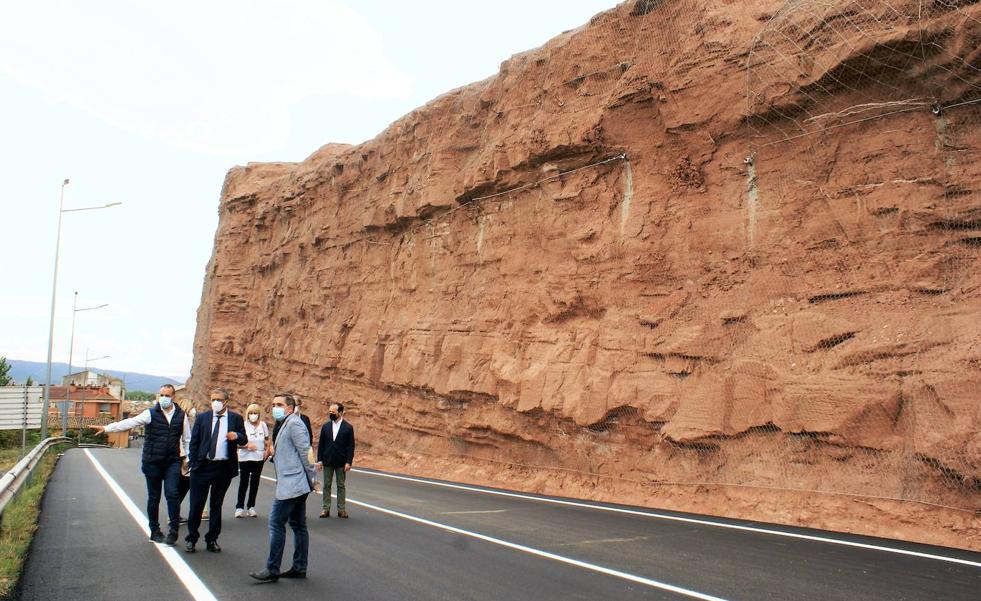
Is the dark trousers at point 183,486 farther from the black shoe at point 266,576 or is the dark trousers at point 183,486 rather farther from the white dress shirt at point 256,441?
the black shoe at point 266,576

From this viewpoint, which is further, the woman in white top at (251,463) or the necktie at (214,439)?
the woman in white top at (251,463)

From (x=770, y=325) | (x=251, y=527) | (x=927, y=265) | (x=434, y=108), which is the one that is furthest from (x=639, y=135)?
(x=251, y=527)

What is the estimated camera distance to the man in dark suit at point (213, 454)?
778cm

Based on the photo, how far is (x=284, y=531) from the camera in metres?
6.20

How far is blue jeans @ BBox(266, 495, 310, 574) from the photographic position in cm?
622

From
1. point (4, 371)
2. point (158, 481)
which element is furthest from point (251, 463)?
point (4, 371)

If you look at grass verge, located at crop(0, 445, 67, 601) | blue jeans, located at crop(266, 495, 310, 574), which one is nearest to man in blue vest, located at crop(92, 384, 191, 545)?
grass verge, located at crop(0, 445, 67, 601)

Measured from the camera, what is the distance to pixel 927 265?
34.9 ft

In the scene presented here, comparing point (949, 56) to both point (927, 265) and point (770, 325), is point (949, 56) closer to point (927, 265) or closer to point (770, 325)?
point (927, 265)

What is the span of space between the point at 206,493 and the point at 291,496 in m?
2.13

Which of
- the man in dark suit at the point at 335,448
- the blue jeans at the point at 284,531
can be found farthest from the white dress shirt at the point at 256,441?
the blue jeans at the point at 284,531

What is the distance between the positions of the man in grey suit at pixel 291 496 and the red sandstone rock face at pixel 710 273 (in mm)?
6867

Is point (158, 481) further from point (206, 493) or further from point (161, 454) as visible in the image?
point (206, 493)

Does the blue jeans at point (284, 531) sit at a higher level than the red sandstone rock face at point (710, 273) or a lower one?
lower
